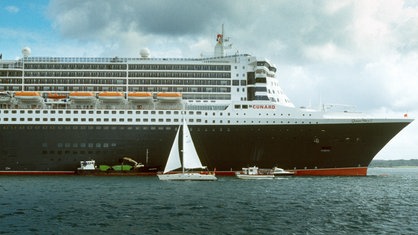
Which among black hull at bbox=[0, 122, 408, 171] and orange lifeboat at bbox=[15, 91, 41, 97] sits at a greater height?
orange lifeboat at bbox=[15, 91, 41, 97]

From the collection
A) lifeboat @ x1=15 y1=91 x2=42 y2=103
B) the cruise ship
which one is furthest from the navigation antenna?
lifeboat @ x1=15 y1=91 x2=42 y2=103

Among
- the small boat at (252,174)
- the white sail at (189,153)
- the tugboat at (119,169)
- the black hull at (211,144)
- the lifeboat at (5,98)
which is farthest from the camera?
the lifeboat at (5,98)

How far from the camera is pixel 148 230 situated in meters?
25.1

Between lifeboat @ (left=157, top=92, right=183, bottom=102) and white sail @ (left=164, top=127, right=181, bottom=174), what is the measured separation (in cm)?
661

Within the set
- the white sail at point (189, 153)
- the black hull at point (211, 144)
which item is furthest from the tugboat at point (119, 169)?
the white sail at point (189, 153)

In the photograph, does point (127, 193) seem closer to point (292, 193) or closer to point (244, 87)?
point (292, 193)

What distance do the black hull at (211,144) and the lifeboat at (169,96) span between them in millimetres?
4015

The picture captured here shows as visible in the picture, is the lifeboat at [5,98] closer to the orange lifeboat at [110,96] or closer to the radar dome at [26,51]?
the radar dome at [26,51]

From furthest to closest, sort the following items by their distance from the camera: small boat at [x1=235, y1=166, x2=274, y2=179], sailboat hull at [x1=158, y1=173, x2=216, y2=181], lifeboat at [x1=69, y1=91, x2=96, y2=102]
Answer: lifeboat at [x1=69, y1=91, x2=96, y2=102] → small boat at [x1=235, y1=166, x2=274, y2=179] → sailboat hull at [x1=158, y1=173, x2=216, y2=181]

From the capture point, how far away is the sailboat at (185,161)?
55375 millimetres

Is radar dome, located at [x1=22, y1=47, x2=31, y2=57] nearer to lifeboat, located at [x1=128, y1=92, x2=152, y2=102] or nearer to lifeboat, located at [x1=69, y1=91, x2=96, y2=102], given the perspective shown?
lifeboat, located at [x1=69, y1=91, x2=96, y2=102]

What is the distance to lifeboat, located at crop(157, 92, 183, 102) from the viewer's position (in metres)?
61.0

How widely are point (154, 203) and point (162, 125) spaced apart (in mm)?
25026

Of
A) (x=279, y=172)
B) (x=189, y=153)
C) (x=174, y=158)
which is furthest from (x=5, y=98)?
(x=279, y=172)
